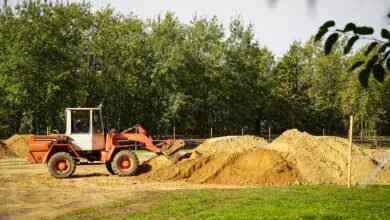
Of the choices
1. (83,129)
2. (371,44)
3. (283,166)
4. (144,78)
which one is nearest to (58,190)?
(83,129)

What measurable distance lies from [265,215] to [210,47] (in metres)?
43.2

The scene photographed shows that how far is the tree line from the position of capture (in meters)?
39.8

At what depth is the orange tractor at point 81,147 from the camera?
1903 cm

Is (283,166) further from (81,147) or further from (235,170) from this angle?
(81,147)

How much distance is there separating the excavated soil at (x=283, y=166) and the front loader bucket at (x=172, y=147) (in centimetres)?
48

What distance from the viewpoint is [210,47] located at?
5284 centimetres

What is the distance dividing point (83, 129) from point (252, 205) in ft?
31.8

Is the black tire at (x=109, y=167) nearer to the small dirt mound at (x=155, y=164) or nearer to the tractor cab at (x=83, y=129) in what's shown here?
the tractor cab at (x=83, y=129)

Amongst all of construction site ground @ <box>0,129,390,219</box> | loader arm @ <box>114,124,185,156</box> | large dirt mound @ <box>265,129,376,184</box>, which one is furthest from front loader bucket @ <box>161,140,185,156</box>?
large dirt mound @ <box>265,129,376,184</box>

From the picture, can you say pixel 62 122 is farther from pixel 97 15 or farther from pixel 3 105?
pixel 97 15

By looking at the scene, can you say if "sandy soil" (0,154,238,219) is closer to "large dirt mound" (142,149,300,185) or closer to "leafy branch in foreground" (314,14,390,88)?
"large dirt mound" (142,149,300,185)

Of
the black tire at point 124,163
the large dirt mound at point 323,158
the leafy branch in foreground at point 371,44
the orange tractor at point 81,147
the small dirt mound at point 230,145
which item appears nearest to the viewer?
the leafy branch in foreground at point 371,44

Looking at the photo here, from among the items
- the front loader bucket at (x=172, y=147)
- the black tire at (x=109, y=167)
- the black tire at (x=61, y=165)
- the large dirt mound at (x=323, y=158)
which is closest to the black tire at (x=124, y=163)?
the black tire at (x=109, y=167)

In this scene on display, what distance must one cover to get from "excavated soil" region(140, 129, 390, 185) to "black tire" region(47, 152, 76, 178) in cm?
286
